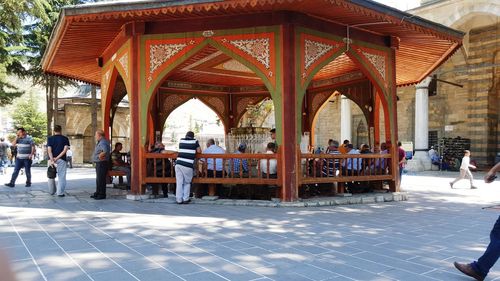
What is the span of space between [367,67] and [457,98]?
13.1m

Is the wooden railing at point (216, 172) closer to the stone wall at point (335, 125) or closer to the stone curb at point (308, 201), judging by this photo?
the stone curb at point (308, 201)

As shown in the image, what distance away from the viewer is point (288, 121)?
735 cm

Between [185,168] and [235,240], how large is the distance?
302cm

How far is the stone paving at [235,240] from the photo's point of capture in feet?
11.4

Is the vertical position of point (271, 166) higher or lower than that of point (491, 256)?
higher

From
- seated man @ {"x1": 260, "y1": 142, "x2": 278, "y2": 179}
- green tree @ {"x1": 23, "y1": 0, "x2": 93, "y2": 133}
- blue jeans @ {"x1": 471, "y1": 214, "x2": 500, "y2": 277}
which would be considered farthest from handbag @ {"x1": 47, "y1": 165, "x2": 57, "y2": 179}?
green tree @ {"x1": 23, "y1": 0, "x2": 93, "y2": 133}

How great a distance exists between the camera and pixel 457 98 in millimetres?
19531

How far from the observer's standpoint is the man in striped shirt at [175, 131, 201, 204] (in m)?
7.39

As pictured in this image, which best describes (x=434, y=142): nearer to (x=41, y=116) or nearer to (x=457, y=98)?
(x=457, y=98)

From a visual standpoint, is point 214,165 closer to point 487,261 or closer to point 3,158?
point 487,261

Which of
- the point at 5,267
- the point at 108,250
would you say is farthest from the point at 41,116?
the point at 5,267

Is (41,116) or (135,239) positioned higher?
(41,116)

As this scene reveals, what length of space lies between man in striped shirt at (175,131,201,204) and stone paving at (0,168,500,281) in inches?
11.5

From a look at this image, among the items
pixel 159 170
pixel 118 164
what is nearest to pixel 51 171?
pixel 118 164
